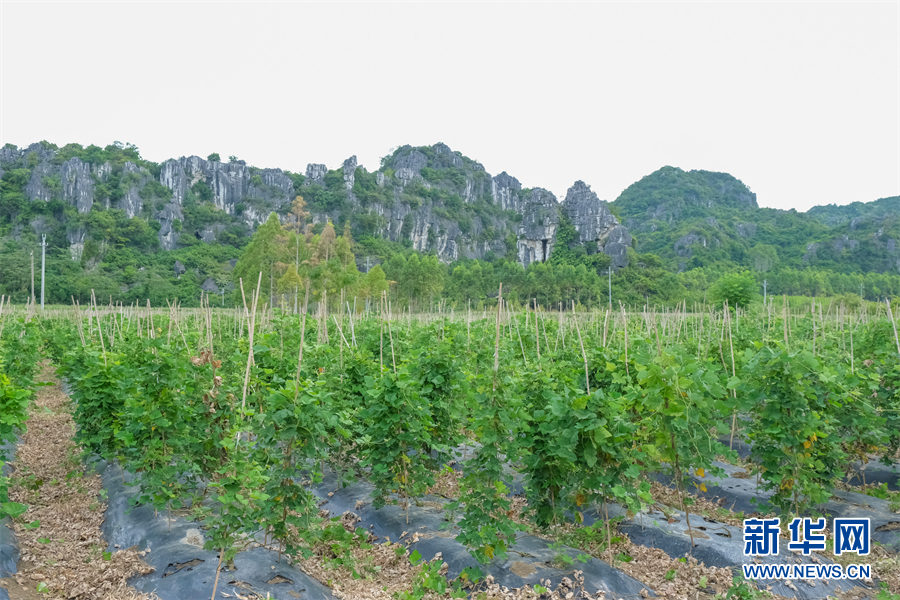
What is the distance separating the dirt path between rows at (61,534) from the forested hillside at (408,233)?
22.4 meters

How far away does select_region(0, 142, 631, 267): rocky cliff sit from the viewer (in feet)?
288

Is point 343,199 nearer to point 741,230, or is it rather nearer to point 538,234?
point 538,234

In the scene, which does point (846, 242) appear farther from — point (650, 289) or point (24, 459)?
point (24, 459)

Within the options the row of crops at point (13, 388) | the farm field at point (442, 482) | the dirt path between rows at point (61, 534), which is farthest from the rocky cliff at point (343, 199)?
the farm field at point (442, 482)

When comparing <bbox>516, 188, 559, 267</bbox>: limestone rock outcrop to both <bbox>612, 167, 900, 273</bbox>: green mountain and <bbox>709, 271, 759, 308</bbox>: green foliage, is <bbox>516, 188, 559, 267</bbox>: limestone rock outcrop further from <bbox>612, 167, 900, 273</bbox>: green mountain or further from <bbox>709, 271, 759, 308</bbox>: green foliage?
<bbox>709, 271, 759, 308</bbox>: green foliage

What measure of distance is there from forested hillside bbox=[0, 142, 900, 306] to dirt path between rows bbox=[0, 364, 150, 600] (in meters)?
22.4

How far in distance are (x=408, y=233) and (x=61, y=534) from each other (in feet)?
359

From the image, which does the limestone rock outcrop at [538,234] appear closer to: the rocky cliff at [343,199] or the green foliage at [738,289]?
the rocky cliff at [343,199]

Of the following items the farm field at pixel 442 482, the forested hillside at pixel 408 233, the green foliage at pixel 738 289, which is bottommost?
the farm field at pixel 442 482

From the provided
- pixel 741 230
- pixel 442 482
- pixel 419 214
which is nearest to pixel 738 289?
pixel 442 482

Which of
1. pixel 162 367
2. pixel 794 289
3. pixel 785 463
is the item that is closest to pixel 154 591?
pixel 162 367

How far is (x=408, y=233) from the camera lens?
113 metres

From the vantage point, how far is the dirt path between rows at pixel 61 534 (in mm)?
4031

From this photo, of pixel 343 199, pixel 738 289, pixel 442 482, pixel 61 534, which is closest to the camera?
pixel 61 534
